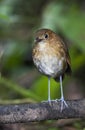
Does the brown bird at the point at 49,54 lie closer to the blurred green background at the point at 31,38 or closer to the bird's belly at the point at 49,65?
the bird's belly at the point at 49,65

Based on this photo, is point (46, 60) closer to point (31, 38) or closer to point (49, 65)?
point (49, 65)

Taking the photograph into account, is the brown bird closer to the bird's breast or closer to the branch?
the bird's breast

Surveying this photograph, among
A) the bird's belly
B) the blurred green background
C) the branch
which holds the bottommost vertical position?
the branch

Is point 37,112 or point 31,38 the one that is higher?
point 31,38

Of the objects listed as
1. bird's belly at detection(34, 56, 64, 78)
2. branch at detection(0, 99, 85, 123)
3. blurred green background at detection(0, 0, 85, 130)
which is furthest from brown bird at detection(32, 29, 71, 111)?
blurred green background at detection(0, 0, 85, 130)

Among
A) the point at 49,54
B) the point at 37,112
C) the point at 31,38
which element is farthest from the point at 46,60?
the point at 31,38

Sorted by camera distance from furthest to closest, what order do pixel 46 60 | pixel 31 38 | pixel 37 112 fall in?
1. pixel 31 38
2. pixel 46 60
3. pixel 37 112

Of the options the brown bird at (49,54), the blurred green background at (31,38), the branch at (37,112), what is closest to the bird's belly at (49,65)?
the brown bird at (49,54)
